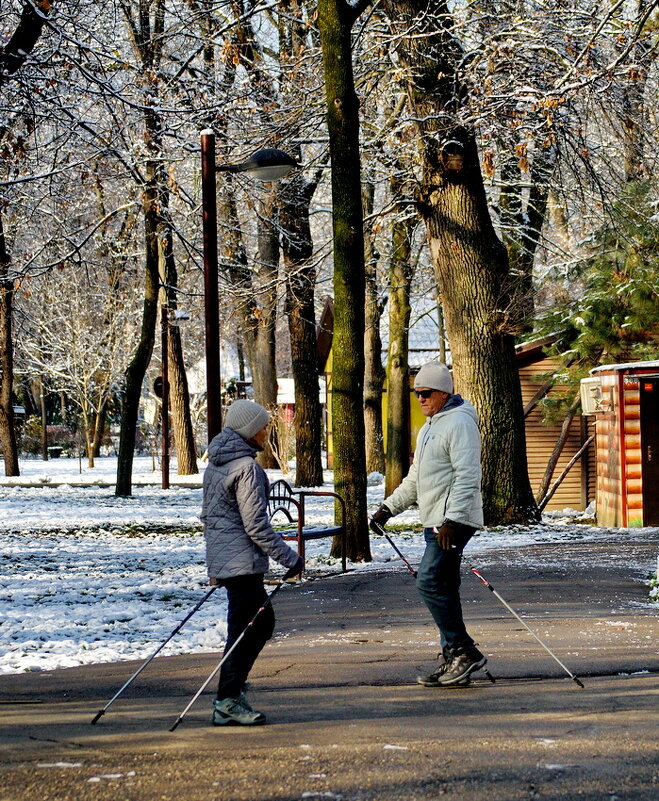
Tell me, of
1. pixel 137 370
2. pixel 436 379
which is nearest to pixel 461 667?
pixel 436 379

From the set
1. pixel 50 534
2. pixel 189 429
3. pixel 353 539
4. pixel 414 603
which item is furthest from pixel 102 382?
pixel 414 603

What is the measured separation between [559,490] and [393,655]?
1829cm

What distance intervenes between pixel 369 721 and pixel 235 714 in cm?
68

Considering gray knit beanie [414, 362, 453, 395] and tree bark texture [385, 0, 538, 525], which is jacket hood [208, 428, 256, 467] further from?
tree bark texture [385, 0, 538, 525]

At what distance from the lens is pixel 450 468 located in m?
7.25

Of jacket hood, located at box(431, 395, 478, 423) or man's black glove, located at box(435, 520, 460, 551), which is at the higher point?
jacket hood, located at box(431, 395, 478, 423)

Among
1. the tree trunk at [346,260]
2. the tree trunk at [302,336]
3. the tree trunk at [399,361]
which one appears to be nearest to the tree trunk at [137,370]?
the tree trunk at [302,336]

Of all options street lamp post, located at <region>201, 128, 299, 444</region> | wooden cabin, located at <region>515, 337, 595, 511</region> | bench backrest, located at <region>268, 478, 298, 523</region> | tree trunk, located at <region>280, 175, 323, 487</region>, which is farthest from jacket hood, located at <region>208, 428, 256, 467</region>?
tree trunk, located at <region>280, 175, 323, 487</region>

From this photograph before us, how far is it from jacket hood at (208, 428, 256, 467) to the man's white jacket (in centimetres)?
121

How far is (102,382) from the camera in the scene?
49.1m

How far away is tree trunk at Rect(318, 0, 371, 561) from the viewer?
1380cm

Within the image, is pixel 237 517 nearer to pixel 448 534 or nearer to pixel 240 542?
pixel 240 542

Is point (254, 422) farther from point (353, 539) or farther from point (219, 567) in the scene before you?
point (353, 539)

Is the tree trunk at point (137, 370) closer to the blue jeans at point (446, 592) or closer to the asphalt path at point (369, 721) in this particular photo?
the asphalt path at point (369, 721)
